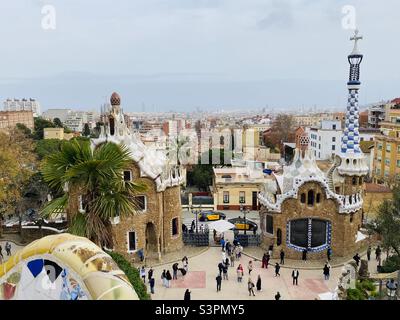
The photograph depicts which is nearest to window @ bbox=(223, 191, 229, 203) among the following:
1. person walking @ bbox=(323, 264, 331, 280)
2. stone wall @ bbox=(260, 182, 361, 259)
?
stone wall @ bbox=(260, 182, 361, 259)

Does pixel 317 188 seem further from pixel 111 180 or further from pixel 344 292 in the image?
pixel 111 180

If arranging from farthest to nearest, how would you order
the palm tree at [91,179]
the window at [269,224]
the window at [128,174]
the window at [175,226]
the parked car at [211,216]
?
the parked car at [211,216]
the window at [175,226]
the window at [269,224]
the window at [128,174]
the palm tree at [91,179]

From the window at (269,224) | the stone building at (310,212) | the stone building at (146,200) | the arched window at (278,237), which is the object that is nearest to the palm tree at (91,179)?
the stone building at (146,200)

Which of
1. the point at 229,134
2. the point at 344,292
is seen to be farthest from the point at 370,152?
the point at 344,292

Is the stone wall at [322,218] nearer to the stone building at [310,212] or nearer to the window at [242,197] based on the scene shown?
the stone building at [310,212]

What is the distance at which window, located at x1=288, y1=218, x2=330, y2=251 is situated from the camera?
23109mm

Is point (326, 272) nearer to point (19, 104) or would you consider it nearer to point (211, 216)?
point (211, 216)

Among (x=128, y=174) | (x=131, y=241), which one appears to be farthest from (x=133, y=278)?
(x=128, y=174)

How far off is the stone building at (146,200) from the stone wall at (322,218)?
658 centimetres

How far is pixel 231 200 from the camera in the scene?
3578cm

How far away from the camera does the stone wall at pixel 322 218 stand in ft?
74.9

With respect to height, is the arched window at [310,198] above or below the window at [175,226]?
above

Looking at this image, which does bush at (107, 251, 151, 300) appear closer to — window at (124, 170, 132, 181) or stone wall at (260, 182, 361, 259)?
window at (124, 170, 132, 181)
